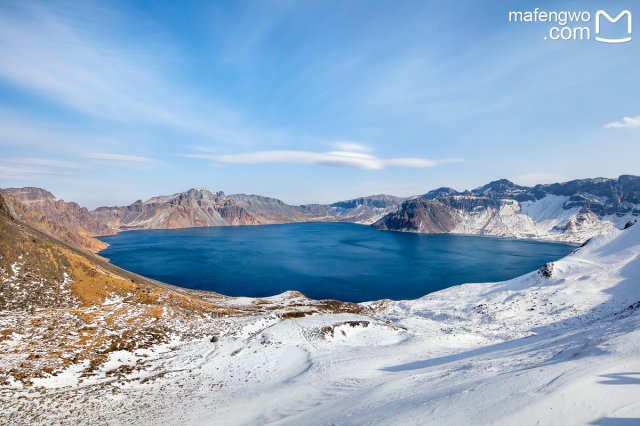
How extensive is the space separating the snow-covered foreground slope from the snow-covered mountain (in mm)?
96

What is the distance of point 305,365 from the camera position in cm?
2662

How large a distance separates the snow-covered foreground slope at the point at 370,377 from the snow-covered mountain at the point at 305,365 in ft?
0.31

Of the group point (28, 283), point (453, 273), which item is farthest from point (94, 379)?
point (453, 273)

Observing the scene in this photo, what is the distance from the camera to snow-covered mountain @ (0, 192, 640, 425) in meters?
12.0

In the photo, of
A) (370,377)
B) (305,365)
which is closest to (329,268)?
(305,365)

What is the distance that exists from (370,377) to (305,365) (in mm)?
6280

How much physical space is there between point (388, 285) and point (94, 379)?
80.3m

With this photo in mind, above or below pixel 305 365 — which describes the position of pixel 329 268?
below

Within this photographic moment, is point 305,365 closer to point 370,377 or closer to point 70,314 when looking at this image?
point 370,377

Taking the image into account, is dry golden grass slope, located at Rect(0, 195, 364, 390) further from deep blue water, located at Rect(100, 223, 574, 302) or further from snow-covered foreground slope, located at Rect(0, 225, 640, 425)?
deep blue water, located at Rect(100, 223, 574, 302)

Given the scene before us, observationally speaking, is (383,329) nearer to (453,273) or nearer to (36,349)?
(36,349)

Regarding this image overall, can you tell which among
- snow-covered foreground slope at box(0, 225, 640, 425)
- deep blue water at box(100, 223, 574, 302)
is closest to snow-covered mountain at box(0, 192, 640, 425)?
snow-covered foreground slope at box(0, 225, 640, 425)

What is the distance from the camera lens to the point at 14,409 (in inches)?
698

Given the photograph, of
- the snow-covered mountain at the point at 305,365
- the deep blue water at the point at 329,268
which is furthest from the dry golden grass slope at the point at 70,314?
the deep blue water at the point at 329,268
